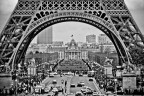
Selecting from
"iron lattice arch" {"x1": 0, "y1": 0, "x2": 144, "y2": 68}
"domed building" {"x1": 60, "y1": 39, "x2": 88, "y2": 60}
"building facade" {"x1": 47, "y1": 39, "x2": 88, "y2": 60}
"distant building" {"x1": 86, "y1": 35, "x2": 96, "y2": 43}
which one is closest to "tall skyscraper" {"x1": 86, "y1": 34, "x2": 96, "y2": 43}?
"distant building" {"x1": 86, "y1": 35, "x2": 96, "y2": 43}

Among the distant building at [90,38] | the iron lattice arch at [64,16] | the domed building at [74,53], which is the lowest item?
the iron lattice arch at [64,16]

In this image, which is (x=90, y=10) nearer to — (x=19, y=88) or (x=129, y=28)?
(x=129, y=28)

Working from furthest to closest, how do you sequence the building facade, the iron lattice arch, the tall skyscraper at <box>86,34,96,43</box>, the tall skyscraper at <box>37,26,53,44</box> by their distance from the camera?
the tall skyscraper at <box>37,26,53,44</box>, the tall skyscraper at <box>86,34,96,43</box>, the building facade, the iron lattice arch

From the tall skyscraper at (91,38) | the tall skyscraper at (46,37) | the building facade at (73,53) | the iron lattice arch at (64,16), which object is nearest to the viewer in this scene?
the iron lattice arch at (64,16)

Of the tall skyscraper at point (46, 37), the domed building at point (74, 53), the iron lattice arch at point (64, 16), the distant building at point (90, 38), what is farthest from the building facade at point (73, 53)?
the iron lattice arch at point (64, 16)

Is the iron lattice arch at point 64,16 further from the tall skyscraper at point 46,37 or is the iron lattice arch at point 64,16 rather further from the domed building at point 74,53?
the tall skyscraper at point 46,37

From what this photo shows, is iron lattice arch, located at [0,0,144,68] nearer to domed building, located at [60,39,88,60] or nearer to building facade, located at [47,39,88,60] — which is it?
building facade, located at [47,39,88,60]

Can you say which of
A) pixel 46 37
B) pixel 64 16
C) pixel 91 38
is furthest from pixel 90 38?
pixel 64 16

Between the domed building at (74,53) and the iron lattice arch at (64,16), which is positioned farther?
the domed building at (74,53)

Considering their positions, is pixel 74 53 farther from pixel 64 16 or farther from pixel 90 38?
pixel 64 16
